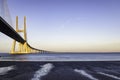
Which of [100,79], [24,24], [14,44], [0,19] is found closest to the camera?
[100,79]

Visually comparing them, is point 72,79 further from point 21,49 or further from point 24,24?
point 21,49

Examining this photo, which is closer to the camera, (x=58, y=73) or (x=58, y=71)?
(x=58, y=73)

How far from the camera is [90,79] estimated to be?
1309cm

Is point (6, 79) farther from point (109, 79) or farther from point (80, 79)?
point (109, 79)

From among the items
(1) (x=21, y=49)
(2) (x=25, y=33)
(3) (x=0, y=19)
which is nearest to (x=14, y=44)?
(2) (x=25, y=33)

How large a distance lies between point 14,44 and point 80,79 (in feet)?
233

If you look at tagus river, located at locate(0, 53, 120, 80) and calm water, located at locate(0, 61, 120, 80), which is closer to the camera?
calm water, located at locate(0, 61, 120, 80)

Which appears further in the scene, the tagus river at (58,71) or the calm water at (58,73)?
the tagus river at (58,71)

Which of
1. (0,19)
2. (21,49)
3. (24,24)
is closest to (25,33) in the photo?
(24,24)

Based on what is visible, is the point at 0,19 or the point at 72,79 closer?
the point at 72,79

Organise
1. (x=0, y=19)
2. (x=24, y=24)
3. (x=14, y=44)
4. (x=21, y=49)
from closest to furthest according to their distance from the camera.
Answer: (x=0, y=19)
(x=14, y=44)
(x=24, y=24)
(x=21, y=49)

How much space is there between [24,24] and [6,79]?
74885 millimetres

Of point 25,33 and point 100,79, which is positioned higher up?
point 25,33

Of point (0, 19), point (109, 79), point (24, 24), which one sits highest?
point (24, 24)
